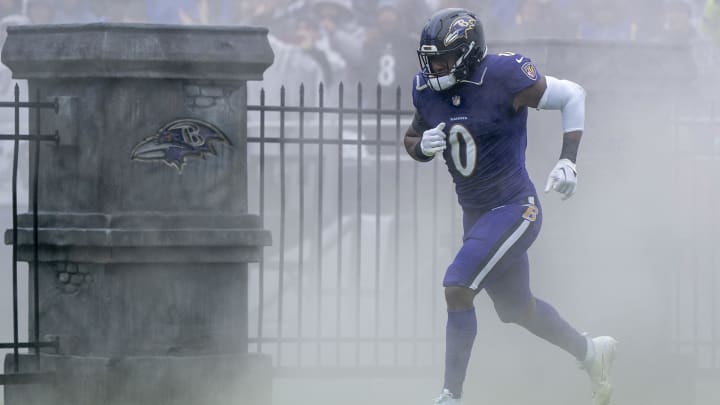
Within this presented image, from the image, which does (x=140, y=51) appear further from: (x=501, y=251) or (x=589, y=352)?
(x=589, y=352)

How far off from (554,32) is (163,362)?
21178 millimetres

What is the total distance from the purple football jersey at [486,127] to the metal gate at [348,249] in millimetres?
1246

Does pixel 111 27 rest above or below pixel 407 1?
below

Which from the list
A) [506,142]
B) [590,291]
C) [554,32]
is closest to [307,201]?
[554,32]

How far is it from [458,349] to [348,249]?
13.1 meters

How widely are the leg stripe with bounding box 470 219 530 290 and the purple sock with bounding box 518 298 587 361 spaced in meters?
0.41

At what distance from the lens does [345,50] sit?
91.8 feet

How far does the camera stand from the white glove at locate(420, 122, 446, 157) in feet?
20.4

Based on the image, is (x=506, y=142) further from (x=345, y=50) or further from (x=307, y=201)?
(x=345, y=50)

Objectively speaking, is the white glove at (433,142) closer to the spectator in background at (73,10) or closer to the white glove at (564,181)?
the white glove at (564,181)

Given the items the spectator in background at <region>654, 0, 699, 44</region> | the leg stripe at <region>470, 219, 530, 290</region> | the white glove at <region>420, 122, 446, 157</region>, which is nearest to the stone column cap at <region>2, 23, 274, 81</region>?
the white glove at <region>420, 122, 446, 157</region>

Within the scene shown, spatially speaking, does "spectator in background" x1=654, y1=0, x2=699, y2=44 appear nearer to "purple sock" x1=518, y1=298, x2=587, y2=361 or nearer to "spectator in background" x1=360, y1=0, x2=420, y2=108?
"spectator in background" x1=360, y1=0, x2=420, y2=108

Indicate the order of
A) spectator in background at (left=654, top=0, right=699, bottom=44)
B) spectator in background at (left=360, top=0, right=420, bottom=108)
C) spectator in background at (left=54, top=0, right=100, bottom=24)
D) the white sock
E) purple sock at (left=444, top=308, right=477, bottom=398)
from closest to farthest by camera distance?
purple sock at (left=444, top=308, right=477, bottom=398)
the white sock
spectator in background at (left=54, top=0, right=100, bottom=24)
spectator in background at (left=360, top=0, right=420, bottom=108)
spectator in background at (left=654, top=0, right=699, bottom=44)

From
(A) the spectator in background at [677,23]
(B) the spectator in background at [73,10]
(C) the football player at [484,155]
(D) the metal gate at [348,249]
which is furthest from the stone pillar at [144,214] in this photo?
(A) the spectator in background at [677,23]
